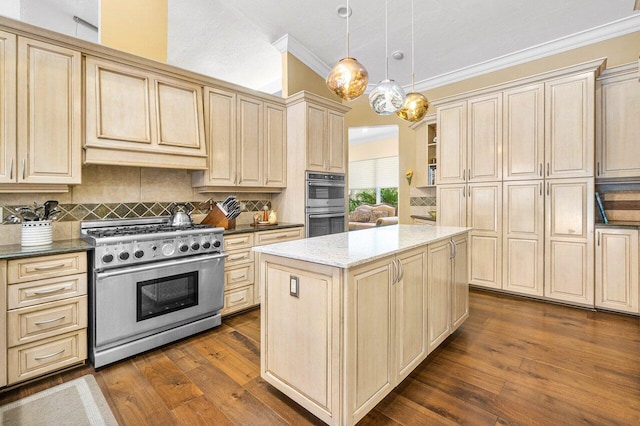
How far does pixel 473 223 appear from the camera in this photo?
13.2 feet

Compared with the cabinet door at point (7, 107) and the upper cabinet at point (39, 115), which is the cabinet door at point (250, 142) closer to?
the upper cabinet at point (39, 115)

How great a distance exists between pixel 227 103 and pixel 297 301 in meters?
2.64

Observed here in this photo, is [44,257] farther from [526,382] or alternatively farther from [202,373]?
[526,382]

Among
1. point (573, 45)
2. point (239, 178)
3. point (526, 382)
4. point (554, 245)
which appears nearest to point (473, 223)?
point (554, 245)

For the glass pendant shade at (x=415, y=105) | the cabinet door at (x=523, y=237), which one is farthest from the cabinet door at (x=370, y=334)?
the cabinet door at (x=523, y=237)

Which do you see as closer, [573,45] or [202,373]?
[202,373]

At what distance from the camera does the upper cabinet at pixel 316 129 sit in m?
3.91

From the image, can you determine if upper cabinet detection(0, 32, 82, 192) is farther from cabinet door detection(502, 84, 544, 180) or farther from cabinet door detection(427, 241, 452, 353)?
cabinet door detection(502, 84, 544, 180)

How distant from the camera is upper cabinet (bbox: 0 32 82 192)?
84.4 inches

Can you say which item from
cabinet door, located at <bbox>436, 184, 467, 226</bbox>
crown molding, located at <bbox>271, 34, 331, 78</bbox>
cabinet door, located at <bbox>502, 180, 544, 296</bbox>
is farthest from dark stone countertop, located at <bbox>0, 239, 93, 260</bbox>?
cabinet door, located at <bbox>502, 180, 544, 296</bbox>

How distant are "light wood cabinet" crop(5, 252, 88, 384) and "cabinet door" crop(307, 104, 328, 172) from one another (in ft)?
8.58

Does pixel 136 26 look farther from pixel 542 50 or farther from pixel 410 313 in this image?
pixel 542 50

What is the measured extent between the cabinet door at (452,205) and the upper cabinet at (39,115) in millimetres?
4129

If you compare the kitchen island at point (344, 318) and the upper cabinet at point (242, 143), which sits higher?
the upper cabinet at point (242, 143)
